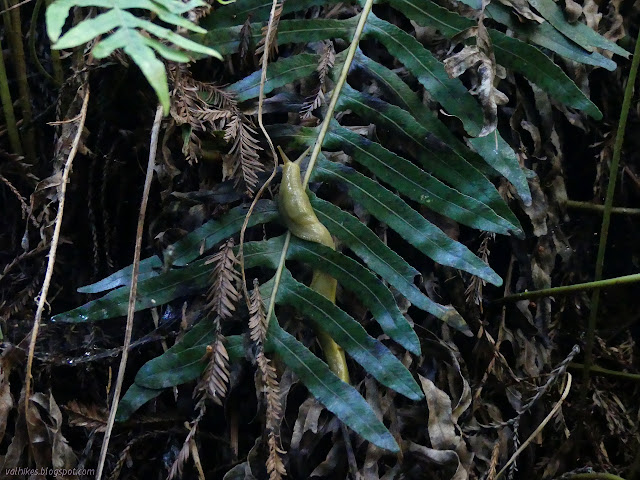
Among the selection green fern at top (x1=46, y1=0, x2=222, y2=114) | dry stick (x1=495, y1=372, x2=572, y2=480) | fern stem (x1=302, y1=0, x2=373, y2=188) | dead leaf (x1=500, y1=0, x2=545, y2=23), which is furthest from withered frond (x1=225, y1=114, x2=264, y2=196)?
dry stick (x1=495, y1=372, x2=572, y2=480)

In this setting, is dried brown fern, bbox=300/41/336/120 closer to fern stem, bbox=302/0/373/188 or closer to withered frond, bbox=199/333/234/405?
fern stem, bbox=302/0/373/188

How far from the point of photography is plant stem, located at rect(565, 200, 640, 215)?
1641 mm

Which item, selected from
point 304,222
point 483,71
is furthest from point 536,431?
point 483,71

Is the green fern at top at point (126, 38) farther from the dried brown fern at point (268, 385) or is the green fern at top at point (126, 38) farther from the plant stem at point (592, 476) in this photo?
the plant stem at point (592, 476)

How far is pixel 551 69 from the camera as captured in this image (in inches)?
52.6

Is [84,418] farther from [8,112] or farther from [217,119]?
[8,112]

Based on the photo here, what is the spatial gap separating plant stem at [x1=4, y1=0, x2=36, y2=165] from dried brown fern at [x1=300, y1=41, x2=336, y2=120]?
795 mm

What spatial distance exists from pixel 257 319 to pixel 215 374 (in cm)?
13

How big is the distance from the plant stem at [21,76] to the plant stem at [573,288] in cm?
134

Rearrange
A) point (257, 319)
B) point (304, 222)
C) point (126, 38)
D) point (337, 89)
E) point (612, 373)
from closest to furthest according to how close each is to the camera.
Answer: point (126, 38), point (257, 319), point (304, 222), point (337, 89), point (612, 373)

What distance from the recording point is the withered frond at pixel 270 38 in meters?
1.31

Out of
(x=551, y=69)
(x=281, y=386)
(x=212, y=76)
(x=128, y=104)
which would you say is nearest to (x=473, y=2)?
(x=551, y=69)

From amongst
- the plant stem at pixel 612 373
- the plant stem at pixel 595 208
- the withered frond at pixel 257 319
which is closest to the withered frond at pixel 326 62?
the withered frond at pixel 257 319

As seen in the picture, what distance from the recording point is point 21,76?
165 cm
